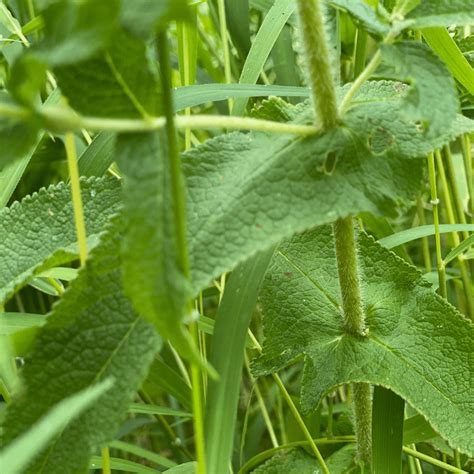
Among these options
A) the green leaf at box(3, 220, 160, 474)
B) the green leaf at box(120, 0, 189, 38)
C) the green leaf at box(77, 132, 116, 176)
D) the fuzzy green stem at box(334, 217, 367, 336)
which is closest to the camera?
the green leaf at box(120, 0, 189, 38)

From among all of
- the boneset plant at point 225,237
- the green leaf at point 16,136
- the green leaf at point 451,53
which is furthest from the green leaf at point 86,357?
the green leaf at point 451,53

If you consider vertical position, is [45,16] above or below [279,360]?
above

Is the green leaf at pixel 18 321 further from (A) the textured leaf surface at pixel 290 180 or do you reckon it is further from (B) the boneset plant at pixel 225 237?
(A) the textured leaf surface at pixel 290 180

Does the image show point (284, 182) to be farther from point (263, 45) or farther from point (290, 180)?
point (263, 45)

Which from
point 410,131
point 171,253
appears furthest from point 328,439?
point 171,253

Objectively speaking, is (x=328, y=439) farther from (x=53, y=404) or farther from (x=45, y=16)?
(x=45, y=16)

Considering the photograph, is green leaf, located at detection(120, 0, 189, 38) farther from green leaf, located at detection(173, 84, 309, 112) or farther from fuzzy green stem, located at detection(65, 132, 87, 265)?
green leaf, located at detection(173, 84, 309, 112)

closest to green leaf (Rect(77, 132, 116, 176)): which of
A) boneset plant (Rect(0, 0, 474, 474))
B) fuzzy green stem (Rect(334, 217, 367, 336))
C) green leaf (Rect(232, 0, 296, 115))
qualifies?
boneset plant (Rect(0, 0, 474, 474))
